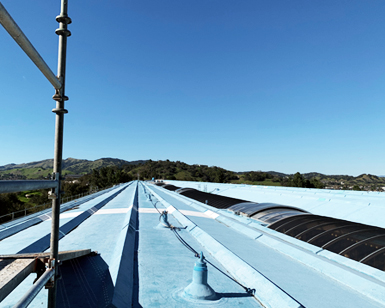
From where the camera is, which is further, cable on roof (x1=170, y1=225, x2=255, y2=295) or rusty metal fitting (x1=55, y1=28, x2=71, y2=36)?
cable on roof (x1=170, y1=225, x2=255, y2=295)

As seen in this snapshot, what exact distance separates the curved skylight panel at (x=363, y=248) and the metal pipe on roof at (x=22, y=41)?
8.92 meters

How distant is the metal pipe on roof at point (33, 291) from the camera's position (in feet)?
6.18

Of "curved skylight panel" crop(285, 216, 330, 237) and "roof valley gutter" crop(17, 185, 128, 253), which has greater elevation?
"roof valley gutter" crop(17, 185, 128, 253)

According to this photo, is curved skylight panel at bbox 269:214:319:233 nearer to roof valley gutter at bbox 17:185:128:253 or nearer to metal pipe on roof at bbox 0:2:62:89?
roof valley gutter at bbox 17:185:128:253

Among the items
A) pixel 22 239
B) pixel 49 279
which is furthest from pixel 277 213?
pixel 49 279

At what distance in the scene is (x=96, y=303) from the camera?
336 cm

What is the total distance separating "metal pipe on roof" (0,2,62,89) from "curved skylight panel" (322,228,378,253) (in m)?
9.23

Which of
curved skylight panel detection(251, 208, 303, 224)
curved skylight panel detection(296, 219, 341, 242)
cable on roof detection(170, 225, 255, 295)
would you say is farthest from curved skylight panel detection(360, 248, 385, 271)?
curved skylight panel detection(251, 208, 303, 224)

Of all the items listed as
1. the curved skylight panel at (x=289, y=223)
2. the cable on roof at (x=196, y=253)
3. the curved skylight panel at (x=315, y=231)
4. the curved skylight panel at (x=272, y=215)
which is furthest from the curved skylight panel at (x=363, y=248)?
the cable on roof at (x=196, y=253)

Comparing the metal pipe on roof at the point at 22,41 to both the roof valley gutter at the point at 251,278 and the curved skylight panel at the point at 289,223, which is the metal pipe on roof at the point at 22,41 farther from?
the curved skylight panel at the point at 289,223

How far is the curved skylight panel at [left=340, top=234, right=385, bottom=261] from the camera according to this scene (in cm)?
736

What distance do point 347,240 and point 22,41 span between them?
32.8ft

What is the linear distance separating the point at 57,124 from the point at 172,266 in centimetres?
356

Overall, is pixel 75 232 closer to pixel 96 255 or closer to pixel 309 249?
pixel 96 255
